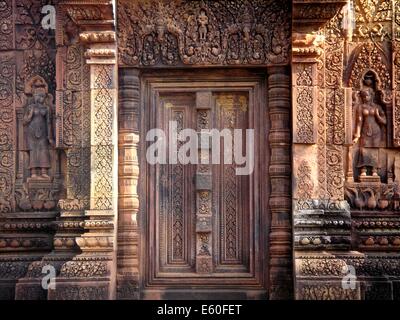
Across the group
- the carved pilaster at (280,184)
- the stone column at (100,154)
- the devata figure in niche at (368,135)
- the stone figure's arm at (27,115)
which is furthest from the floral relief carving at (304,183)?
the stone figure's arm at (27,115)

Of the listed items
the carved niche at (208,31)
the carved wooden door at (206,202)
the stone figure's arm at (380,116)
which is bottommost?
the carved wooden door at (206,202)

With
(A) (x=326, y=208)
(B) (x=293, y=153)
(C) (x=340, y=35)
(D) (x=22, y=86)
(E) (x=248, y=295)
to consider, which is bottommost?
(E) (x=248, y=295)

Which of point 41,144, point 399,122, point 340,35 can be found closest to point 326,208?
point 399,122

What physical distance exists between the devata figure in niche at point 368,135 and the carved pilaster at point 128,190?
2609 millimetres

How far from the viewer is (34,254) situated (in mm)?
8805

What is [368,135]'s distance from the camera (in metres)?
8.77

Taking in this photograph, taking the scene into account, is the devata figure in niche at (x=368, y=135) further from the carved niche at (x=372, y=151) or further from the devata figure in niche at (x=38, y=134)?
the devata figure in niche at (x=38, y=134)

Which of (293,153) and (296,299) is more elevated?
(293,153)

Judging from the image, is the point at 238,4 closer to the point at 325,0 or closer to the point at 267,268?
the point at 325,0

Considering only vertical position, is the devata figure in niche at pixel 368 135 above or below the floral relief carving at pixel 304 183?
above

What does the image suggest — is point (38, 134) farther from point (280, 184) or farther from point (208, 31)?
point (280, 184)

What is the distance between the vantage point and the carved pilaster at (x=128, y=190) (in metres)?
8.62

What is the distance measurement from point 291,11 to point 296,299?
324cm

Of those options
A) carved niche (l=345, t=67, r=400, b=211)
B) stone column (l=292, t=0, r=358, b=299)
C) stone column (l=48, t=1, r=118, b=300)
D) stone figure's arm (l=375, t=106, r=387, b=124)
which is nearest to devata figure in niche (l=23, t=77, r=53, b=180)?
stone column (l=48, t=1, r=118, b=300)
